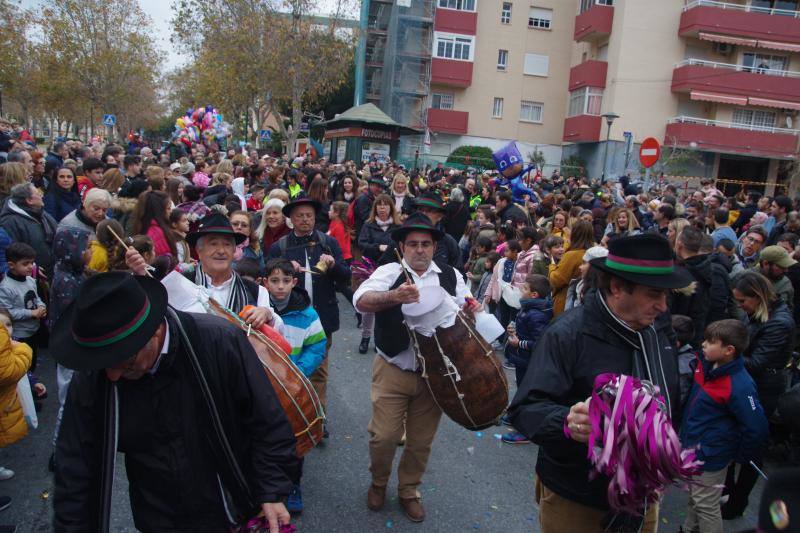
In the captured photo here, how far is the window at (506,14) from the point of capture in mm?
38250

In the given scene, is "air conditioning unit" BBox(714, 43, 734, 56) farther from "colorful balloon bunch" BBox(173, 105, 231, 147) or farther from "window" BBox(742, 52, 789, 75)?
"colorful balloon bunch" BBox(173, 105, 231, 147)

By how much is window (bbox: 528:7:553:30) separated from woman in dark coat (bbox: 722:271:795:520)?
37432mm

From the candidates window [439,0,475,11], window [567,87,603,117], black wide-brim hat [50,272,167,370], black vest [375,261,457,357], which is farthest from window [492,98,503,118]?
black wide-brim hat [50,272,167,370]

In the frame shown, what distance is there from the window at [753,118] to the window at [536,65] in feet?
38.3

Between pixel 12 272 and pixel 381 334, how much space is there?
3.74 metres

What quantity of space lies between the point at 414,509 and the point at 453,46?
37.7m

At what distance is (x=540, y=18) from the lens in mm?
38344

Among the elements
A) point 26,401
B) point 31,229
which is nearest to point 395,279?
point 26,401

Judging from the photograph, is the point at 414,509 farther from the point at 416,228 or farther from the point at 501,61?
the point at 501,61

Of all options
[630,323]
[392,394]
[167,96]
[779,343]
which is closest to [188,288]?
[392,394]

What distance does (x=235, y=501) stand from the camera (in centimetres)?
240

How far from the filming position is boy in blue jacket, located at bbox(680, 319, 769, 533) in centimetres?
386

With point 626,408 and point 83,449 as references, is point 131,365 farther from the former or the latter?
point 626,408

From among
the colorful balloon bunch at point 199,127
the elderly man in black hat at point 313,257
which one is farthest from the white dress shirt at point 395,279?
the colorful balloon bunch at point 199,127
